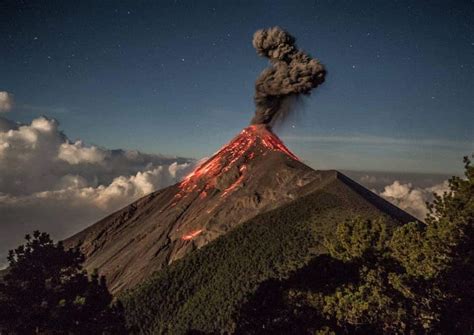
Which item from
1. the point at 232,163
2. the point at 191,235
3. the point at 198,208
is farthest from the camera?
the point at 232,163

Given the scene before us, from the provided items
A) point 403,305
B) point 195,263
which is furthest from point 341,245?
Answer: point 195,263

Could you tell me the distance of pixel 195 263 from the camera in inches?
3600

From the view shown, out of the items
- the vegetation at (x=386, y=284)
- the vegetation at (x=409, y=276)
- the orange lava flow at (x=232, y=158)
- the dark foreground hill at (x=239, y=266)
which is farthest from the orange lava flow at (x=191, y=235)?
the vegetation at (x=409, y=276)

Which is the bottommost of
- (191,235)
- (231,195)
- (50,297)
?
(50,297)

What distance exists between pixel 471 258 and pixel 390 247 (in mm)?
7992

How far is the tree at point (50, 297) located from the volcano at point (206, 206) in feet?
229

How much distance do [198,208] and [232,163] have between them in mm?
26806

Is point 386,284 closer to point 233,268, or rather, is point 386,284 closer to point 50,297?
point 50,297

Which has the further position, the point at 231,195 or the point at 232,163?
the point at 232,163

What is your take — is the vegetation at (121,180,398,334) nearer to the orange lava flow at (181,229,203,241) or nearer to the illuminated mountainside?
the illuminated mountainside

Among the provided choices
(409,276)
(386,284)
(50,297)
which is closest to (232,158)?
(386,284)

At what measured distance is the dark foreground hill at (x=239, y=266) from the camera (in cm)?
7412

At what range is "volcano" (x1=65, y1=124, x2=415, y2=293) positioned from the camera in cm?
10119

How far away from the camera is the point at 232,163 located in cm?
13925
